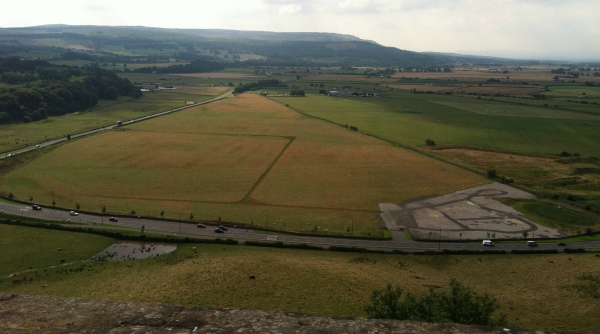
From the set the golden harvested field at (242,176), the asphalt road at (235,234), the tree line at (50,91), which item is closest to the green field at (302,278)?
the asphalt road at (235,234)

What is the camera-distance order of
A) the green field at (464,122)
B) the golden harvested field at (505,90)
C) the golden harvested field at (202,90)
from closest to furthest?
1. the green field at (464,122)
2. the golden harvested field at (202,90)
3. the golden harvested field at (505,90)

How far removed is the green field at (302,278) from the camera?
2955 cm

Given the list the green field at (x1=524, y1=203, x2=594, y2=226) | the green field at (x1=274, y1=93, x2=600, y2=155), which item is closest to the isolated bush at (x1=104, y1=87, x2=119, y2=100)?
the green field at (x1=274, y1=93, x2=600, y2=155)

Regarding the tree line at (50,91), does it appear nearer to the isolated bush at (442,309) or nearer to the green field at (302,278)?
the green field at (302,278)

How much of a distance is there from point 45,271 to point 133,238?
32.0 feet

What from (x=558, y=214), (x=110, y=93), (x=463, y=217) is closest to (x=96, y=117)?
(x=110, y=93)

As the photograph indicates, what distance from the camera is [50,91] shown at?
5103 inches

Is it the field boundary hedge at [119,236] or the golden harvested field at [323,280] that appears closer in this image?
the golden harvested field at [323,280]

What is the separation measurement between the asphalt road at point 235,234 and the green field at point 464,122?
168 feet

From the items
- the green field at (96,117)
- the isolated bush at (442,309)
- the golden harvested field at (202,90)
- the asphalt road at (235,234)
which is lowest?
the asphalt road at (235,234)

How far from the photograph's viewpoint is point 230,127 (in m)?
109

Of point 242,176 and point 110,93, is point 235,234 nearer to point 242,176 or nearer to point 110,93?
point 242,176

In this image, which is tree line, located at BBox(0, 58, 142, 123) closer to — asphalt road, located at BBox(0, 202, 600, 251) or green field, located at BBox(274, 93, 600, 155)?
green field, located at BBox(274, 93, 600, 155)

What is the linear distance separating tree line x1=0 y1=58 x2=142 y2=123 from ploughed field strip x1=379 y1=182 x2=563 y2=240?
109 m
